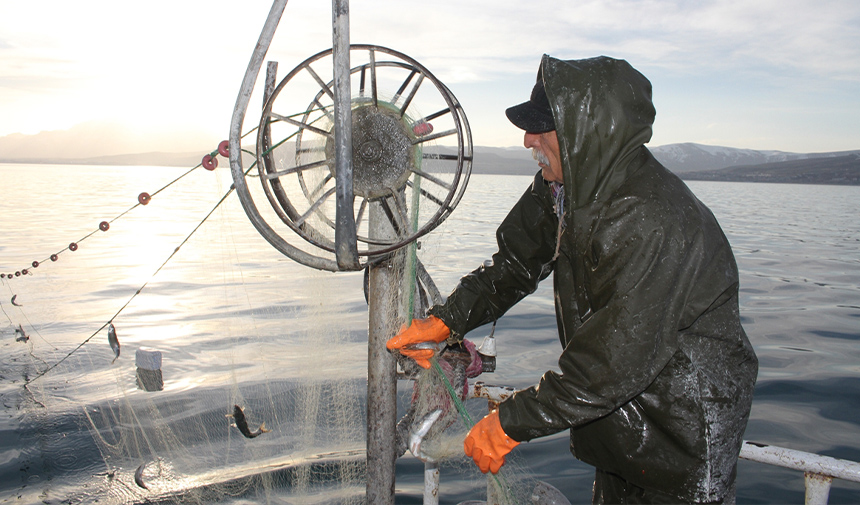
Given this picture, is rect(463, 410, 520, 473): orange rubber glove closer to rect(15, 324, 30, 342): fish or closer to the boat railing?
the boat railing

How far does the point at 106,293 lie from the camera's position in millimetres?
9852

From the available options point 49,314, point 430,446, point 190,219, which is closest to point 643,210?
point 430,446

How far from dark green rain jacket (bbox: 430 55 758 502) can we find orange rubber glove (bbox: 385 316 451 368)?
771mm

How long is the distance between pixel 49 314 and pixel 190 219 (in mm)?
9693

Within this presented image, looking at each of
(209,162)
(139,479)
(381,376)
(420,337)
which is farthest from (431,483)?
(139,479)

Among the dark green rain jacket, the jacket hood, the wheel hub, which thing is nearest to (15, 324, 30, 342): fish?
the wheel hub

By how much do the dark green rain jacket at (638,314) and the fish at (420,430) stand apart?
0.57 meters

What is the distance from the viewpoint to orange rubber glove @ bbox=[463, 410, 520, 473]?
2.19m

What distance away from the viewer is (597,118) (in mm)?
1988

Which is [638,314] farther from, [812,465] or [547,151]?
[812,465]

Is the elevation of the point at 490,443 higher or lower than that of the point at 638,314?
lower

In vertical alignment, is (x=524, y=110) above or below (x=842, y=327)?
above

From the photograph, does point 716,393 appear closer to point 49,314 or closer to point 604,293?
point 604,293

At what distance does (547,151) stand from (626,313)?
758 millimetres
